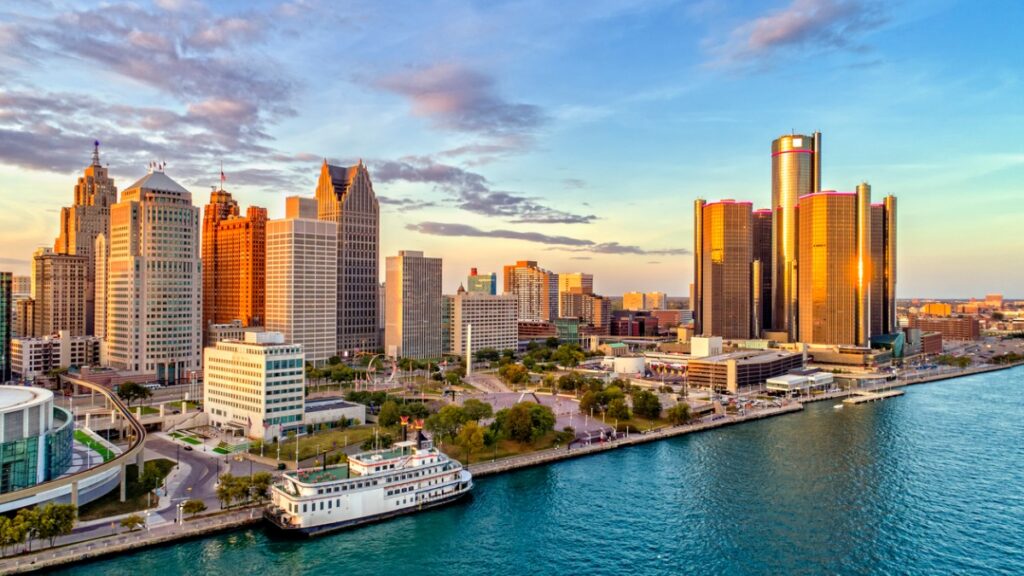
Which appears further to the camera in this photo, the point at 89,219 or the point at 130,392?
the point at 89,219

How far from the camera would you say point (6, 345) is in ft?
432

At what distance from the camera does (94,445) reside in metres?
83.4

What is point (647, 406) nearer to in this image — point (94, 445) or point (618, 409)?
point (618, 409)

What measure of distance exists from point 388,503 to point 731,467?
4557 centimetres

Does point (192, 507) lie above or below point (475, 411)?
below

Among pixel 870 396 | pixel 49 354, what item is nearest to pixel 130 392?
pixel 49 354

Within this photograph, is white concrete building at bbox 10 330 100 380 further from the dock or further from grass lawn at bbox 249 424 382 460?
the dock

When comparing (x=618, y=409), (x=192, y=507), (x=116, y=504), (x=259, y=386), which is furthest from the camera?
(x=618, y=409)

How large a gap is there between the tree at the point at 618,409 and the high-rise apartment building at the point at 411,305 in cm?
8453

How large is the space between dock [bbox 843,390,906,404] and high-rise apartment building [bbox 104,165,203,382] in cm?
13993

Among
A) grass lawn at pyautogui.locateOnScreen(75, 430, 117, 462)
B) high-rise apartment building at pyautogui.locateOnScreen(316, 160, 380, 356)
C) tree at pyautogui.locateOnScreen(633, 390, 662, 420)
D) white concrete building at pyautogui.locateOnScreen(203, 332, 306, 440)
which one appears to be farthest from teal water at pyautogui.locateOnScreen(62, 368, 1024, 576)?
high-rise apartment building at pyautogui.locateOnScreen(316, 160, 380, 356)

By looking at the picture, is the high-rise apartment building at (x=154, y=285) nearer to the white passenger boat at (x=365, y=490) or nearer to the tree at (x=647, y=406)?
the white passenger boat at (x=365, y=490)

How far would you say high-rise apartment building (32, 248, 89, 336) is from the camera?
171 metres

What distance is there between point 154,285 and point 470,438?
86560 millimetres
